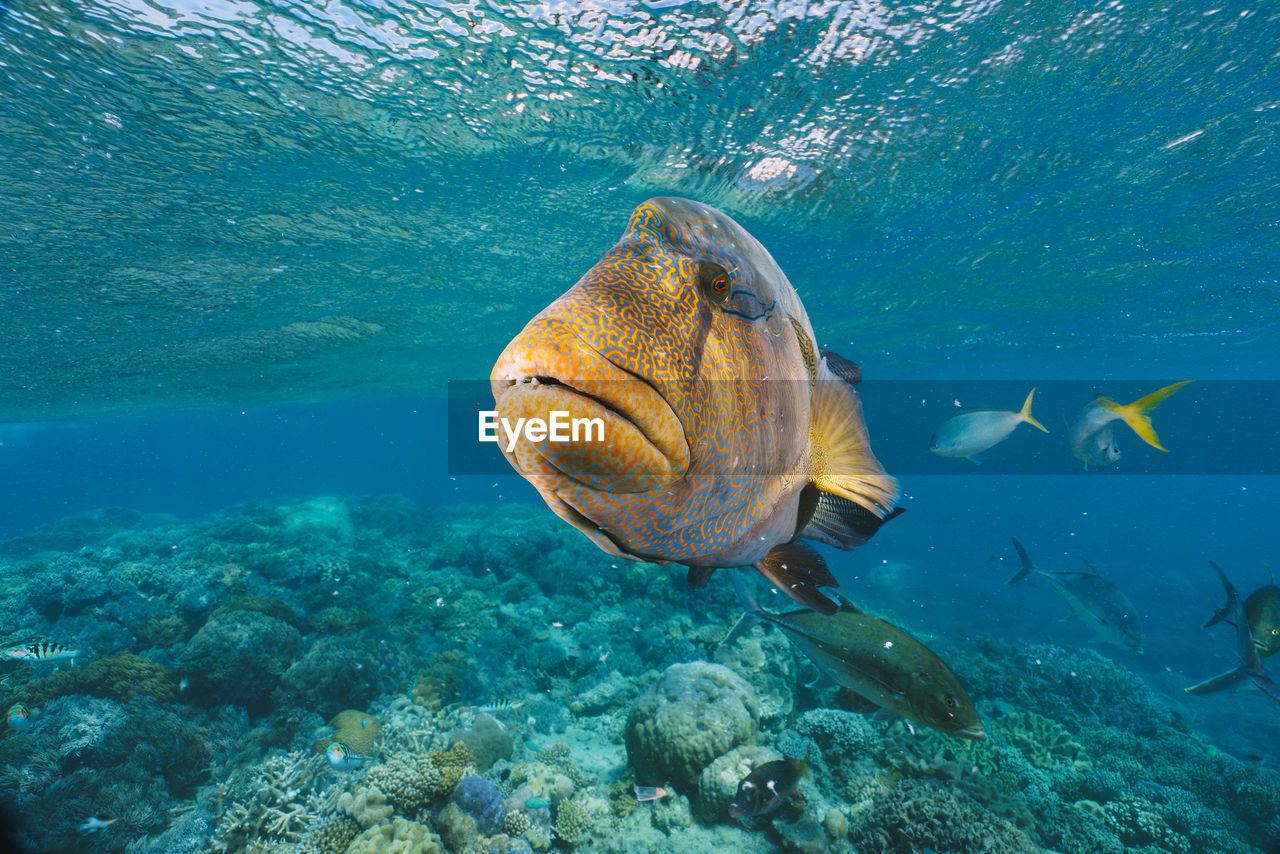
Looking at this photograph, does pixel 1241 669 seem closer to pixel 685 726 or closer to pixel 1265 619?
pixel 1265 619

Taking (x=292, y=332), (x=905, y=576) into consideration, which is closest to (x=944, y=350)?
(x=905, y=576)

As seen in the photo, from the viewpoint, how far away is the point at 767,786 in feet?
18.5

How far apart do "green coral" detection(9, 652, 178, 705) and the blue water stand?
60 millimetres

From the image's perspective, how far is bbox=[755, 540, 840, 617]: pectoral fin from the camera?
1.04 metres

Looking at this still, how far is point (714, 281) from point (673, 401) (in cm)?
27

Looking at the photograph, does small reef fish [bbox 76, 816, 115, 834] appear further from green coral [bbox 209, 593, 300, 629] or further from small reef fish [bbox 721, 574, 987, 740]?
small reef fish [bbox 721, 574, 987, 740]

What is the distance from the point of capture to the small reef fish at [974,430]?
249 inches

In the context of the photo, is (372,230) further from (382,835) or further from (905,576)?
(905,576)

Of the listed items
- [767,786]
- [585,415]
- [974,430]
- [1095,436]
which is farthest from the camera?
[974,430]

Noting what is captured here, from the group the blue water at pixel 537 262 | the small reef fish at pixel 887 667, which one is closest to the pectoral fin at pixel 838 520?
the small reef fish at pixel 887 667

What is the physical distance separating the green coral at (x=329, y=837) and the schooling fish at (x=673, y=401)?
6807 millimetres

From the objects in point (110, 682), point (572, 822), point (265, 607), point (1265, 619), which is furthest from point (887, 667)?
point (265, 607)

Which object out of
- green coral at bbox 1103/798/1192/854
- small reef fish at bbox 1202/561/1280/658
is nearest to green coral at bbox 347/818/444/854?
small reef fish at bbox 1202/561/1280/658

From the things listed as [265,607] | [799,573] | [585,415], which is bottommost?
[265,607]
